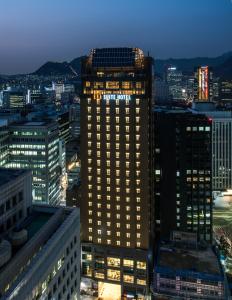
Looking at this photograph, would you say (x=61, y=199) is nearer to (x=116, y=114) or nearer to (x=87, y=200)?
(x=87, y=200)

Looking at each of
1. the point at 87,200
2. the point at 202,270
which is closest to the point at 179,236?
the point at 202,270

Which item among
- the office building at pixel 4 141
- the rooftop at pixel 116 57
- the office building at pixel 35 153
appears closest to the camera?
the rooftop at pixel 116 57

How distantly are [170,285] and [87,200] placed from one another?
2453 centimetres

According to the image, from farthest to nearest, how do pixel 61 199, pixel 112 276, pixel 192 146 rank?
1. pixel 61 199
2. pixel 192 146
3. pixel 112 276

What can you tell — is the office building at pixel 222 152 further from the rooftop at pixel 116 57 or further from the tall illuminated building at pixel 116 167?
the rooftop at pixel 116 57

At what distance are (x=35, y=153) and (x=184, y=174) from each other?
44771mm

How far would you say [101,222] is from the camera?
267 ft

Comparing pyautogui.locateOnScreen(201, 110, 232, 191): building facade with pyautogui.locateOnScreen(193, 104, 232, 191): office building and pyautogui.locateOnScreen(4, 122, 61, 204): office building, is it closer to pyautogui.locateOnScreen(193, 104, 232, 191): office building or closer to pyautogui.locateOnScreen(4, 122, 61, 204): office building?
pyautogui.locateOnScreen(193, 104, 232, 191): office building

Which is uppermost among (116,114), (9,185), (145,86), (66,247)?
(145,86)

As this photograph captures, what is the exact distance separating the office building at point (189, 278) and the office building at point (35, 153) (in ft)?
173

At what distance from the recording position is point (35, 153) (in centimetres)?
11506

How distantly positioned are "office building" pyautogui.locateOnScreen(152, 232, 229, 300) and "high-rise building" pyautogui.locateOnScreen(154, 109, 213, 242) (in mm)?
19787

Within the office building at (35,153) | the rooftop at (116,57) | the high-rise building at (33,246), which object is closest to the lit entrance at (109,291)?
the high-rise building at (33,246)

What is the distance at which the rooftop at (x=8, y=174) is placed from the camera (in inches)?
1393
